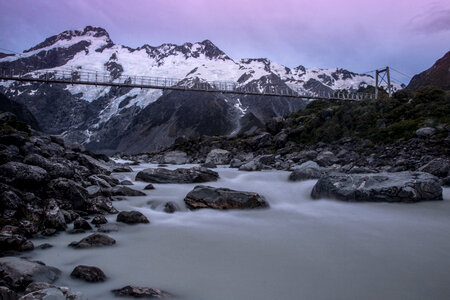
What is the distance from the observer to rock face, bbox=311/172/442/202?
8.37m

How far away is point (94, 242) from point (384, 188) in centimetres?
759

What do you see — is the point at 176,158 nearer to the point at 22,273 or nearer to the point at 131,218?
the point at 131,218

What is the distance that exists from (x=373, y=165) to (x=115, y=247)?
13.6 m

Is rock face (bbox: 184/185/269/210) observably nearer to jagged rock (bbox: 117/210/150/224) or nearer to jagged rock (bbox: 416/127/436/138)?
jagged rock (bbox: 117/210/150/224)

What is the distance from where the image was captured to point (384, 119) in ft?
74.7

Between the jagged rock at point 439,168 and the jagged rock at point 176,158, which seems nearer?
the jagged rock at point 439,168

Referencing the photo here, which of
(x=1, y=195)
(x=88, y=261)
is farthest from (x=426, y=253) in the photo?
(x=1, y=195)

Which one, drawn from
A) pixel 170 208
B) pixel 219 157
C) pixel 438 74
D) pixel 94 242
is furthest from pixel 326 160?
pixel 438 74

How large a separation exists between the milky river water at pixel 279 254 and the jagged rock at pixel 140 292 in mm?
134

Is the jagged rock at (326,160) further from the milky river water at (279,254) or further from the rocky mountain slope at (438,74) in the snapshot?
the rocky mountain slope at (438,74)

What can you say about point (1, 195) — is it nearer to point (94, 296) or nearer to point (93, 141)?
point (94, 296)

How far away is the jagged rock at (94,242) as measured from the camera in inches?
199

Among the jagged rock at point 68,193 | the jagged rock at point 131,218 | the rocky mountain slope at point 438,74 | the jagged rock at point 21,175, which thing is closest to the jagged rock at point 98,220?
the jagged rock at point 131,218

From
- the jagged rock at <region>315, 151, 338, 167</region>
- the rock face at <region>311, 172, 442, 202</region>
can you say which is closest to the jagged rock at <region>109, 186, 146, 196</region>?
the rock face at <region>311, 172, 442, 202</region>
